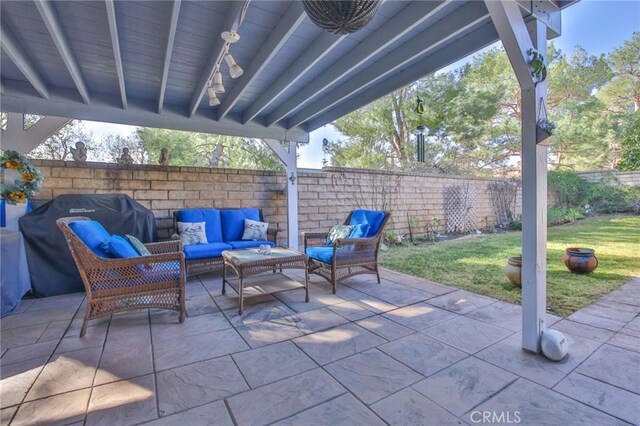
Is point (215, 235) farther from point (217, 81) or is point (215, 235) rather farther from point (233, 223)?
point (217, 81)

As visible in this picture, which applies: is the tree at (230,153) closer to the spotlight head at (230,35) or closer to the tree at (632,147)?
the spotlight head at (230,35)

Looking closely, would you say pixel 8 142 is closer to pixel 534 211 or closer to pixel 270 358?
pixel 270 358

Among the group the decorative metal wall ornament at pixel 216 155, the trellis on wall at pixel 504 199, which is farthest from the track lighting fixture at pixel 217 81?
the trellis on wall at pixel 504 199

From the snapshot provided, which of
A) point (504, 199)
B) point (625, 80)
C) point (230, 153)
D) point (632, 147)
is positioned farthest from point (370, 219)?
point (625, 80)

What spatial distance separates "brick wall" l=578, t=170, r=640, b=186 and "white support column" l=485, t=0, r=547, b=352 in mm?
11283

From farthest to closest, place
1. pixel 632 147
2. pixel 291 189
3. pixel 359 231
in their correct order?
pixel 632 147
pixel 291 189
pixel 359 231

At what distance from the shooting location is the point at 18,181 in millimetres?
3141

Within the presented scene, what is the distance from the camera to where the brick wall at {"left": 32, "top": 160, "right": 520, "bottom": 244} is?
13.9ft

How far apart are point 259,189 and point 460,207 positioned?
560 cm

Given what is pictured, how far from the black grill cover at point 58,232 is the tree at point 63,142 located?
3301 millimetres

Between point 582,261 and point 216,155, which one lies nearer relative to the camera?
point 582,261

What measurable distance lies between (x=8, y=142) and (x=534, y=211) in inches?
216

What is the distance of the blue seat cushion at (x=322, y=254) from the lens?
3562 mm

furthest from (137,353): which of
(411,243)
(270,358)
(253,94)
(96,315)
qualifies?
(411,243)
